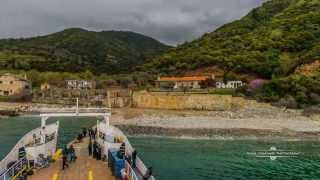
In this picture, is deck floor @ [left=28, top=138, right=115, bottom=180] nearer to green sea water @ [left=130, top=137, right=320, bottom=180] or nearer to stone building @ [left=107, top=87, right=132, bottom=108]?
green sea water @ [left=130, top=137, right=320, bottom=180]

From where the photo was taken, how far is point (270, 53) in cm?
11800

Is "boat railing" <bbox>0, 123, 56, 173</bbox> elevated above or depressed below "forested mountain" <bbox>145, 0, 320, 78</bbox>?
below

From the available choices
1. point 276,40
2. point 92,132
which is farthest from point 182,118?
point 276,40

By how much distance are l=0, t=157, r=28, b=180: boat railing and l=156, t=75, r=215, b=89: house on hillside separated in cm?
8024

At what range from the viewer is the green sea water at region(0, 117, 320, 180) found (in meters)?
33.5

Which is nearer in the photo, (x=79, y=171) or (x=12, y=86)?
(x=79, y=171)

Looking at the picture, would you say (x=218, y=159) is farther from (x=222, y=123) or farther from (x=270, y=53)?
(x=270, y=53)

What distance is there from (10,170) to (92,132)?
1351 centimetres

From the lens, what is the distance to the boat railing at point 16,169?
19597 mm

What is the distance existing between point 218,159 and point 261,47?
89.8 meters

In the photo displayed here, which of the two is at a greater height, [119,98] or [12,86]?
[12,86]

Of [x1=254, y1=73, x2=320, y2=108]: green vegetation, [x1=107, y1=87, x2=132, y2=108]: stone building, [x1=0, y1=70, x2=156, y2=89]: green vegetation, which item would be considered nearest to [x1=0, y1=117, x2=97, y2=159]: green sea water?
[x1=107, y1=87, x2=132, y2=108]: stone building

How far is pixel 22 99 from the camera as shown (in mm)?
111875

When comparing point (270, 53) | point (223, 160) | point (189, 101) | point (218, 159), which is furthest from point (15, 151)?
point (270, 53)
